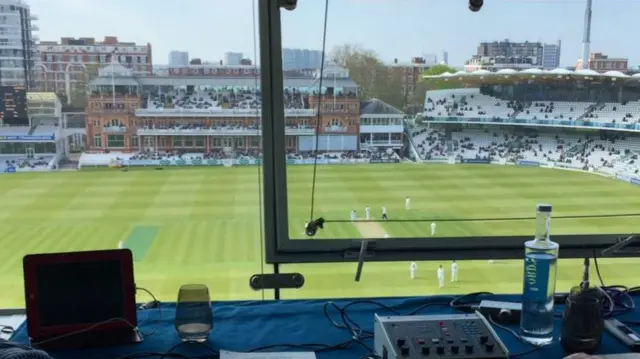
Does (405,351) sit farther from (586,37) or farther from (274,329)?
(586,37)

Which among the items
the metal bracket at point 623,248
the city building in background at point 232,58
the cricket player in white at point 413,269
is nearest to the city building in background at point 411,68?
the city building in background at point 232,58

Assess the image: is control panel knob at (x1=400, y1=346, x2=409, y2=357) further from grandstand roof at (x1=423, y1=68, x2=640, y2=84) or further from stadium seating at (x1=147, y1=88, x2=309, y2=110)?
grandstand roof at (x1=423, y1=68, x2=640, y2=84)

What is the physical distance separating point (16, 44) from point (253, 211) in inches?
46.0

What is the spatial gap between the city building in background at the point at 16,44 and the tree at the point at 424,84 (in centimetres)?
156

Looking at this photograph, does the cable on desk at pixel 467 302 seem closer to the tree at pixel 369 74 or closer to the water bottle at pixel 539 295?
A: the water bottle at pixel 539 295

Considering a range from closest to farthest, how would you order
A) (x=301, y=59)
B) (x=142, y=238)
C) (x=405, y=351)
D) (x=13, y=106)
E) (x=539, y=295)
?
(x=405, y=351), (x=539, y=295), (x=301, y=59), (x=13, y=106), (x=142, y=238)

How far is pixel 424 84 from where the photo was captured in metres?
2.47

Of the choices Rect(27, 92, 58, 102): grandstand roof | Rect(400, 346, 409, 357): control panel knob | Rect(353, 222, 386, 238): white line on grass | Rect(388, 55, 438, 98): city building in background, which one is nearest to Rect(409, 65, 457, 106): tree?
Rect(388, 55, 438, 98): city building in background

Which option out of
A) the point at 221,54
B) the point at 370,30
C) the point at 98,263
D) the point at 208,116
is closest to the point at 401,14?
the point at 370,30

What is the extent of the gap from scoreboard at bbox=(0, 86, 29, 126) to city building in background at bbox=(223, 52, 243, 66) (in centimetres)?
82

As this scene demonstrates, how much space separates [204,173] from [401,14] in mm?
1115

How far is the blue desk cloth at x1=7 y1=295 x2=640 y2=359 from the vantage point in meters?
1.56

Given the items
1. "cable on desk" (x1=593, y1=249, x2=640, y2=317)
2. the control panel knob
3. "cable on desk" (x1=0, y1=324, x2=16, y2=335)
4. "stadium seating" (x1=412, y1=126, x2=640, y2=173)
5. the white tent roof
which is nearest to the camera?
the control panel knob

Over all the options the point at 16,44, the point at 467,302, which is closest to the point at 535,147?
the point at 467,302
